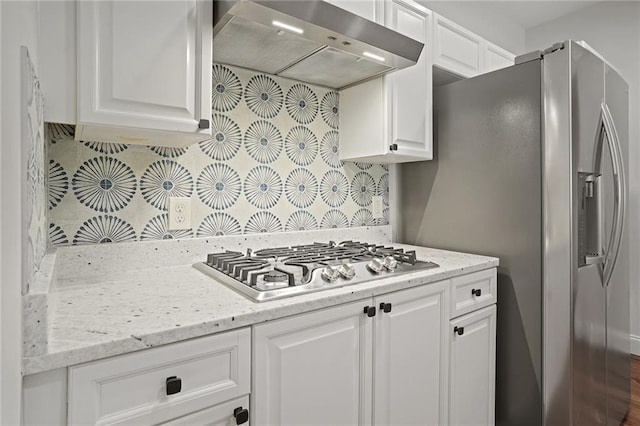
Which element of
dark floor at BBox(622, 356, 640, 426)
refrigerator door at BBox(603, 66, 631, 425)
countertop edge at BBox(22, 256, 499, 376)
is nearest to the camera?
countertop edge at BBox(22, 256, 499, 376)

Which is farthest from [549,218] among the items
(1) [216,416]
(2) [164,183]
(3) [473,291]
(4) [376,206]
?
(2) [164,183]

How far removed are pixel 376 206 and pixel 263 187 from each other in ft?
2.58

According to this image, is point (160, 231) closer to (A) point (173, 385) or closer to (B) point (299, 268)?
(B) point (299, 268)

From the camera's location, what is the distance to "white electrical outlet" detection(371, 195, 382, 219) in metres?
2.26

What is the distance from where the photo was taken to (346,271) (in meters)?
1.23

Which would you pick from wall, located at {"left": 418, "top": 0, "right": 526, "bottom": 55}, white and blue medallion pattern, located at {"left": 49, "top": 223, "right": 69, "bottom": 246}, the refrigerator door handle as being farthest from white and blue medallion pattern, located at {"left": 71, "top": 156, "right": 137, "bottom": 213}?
wall, located at {"left": 418, "top": 0, "right": 526, "bottom": 55}

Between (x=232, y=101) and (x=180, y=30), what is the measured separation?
20.2 inches

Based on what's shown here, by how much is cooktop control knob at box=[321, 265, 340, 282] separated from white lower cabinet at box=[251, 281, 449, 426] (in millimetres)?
99

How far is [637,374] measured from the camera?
2.54 m

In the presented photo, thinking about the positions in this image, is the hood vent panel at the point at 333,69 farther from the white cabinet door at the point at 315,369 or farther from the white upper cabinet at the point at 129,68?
the white cabinet door at the point at 315,369

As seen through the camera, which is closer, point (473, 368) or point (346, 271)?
point (346, 271)

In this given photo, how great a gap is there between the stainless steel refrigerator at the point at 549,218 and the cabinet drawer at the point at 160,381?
4.47 ft

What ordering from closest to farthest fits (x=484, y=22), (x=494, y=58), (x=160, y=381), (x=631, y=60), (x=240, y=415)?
(x=160, y=381)
(x=240, y=415)
(x=494, y=58)
(x=631, y=60)
(x=484, y=22)

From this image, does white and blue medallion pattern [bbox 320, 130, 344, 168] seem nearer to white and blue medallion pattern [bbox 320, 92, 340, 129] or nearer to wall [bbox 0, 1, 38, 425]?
white and blue medallion pattern [bbox 320, 92, 340, 129]
